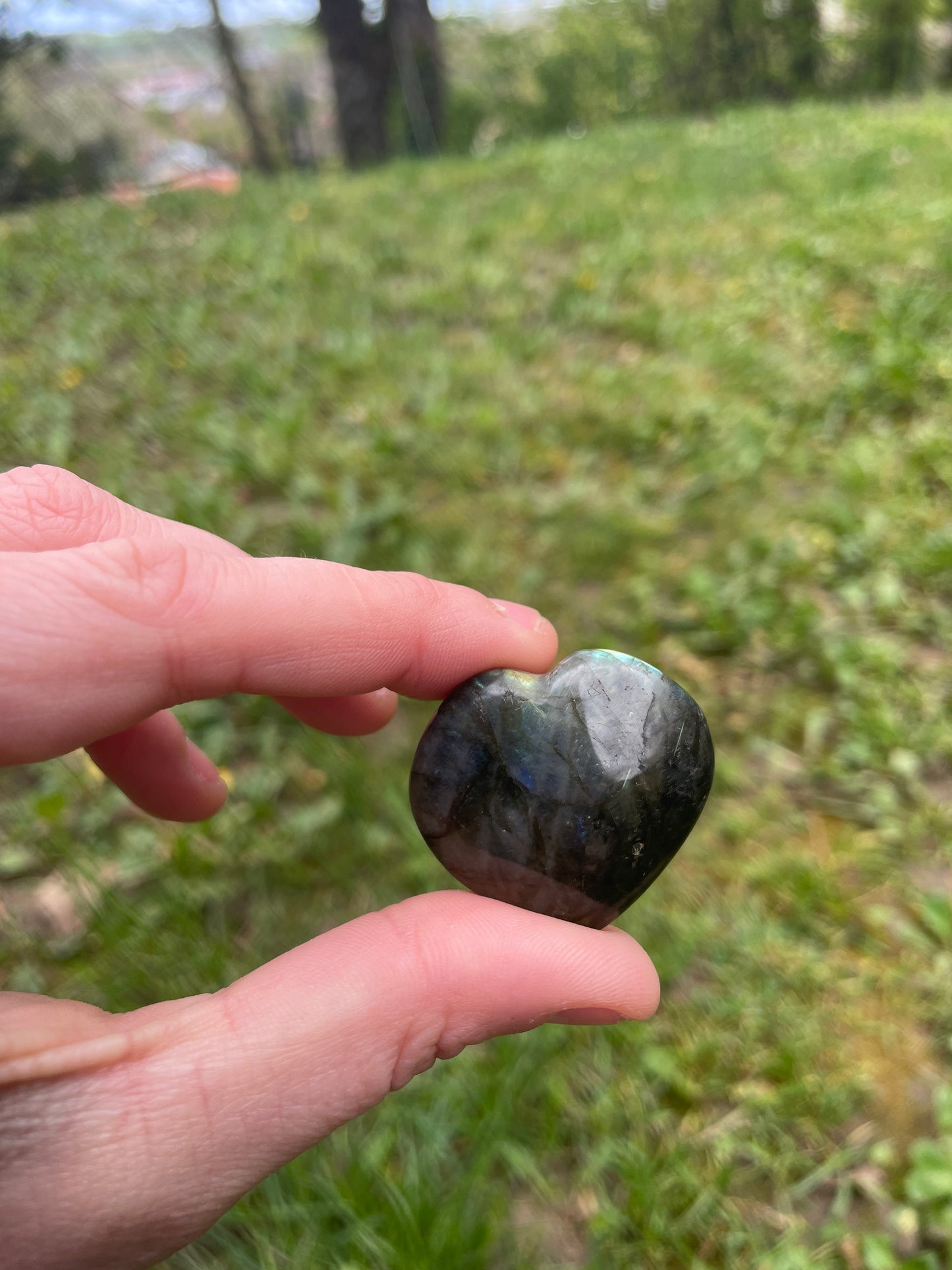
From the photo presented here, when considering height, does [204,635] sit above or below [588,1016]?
above

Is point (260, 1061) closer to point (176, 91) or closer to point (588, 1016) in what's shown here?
point (588, 1016)

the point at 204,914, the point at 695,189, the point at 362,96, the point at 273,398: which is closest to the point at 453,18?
the point at 362,96

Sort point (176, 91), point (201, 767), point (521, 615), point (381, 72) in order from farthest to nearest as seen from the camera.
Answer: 1. point (381, 72)
2. point (176, 91)
3. point (201, 767)
4. point (521, 615)

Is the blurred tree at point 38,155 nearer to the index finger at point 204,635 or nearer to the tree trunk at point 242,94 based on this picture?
the tree trunk at point 242,94

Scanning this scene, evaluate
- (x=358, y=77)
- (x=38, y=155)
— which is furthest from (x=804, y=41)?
(x=38, y=155)

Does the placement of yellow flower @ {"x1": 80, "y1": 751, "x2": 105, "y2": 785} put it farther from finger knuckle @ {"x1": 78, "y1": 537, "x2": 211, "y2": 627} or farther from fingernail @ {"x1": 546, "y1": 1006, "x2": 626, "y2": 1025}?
fingernail @ {"x1": 546, "y1": 1006, "x2": 626, "y2": 1025}

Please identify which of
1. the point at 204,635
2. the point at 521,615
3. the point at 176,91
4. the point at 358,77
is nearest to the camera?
the point at 204,635
